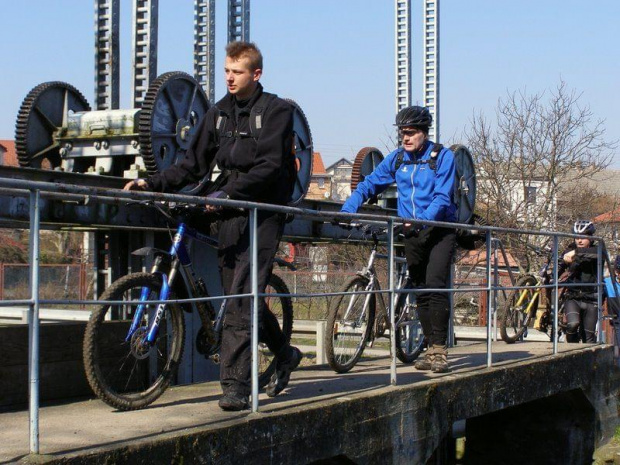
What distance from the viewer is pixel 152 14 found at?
929 centimetres

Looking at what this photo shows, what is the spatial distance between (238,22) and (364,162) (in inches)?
88.3

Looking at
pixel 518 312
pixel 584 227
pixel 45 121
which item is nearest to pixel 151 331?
pixel 45 121

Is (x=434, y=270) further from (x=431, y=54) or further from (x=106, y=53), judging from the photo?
(x=431, y=54)

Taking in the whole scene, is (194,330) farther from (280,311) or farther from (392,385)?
(392,385)

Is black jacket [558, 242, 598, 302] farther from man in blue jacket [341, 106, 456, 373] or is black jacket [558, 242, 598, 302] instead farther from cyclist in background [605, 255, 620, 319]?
man in blue jacket [341, 106, 456, 373]

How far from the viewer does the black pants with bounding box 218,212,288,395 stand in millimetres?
5594

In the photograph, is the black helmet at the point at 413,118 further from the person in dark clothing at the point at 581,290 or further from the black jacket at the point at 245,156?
the person in dark clothing at the point at 581,290

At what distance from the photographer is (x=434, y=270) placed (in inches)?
303

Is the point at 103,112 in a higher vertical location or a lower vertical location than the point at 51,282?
higher

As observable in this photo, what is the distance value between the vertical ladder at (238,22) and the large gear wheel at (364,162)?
6.48 ft

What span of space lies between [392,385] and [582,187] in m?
27.7

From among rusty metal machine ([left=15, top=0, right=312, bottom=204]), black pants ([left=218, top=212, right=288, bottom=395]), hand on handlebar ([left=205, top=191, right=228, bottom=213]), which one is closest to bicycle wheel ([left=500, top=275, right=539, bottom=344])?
rusty metal machine ([left=15, top=0, right=312, bottom=204])

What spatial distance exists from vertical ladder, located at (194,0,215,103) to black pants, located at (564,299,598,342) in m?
4.74

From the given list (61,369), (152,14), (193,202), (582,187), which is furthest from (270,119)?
(582,187)
